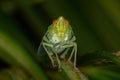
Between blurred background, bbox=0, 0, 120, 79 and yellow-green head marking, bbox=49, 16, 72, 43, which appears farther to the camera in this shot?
blurred background, bbox=0, 0, 120, 79

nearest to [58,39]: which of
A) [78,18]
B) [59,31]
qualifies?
[59,31]

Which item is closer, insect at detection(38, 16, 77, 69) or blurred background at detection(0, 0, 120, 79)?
insect at detection(38, 16, 77, 69)

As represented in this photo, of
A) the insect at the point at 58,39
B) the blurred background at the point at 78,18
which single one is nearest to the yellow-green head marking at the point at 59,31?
the insect at the point at 58,39

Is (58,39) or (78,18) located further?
(78,18)

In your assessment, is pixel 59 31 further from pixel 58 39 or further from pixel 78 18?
pixel 78 18

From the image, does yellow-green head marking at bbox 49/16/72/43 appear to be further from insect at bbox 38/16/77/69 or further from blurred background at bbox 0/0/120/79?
blurred background at bbox 0/0/120/79

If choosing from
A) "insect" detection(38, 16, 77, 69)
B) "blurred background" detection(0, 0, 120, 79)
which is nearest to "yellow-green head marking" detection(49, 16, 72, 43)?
"insect" detection(38, 16, 77, 69)

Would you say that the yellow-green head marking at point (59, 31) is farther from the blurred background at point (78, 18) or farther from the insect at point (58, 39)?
the blurred background at point (78, 18)

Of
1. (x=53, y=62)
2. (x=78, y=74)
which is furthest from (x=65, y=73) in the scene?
(x=53, y=62)
